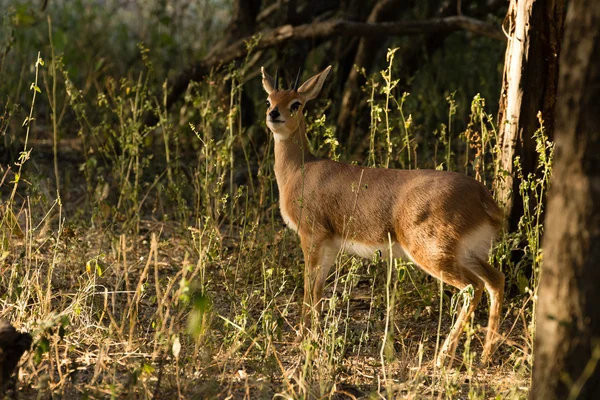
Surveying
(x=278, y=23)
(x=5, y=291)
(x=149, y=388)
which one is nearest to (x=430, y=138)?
(x=278, y=23)

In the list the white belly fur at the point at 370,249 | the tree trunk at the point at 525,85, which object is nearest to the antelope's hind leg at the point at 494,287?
the white belly fur at the point at 370,249

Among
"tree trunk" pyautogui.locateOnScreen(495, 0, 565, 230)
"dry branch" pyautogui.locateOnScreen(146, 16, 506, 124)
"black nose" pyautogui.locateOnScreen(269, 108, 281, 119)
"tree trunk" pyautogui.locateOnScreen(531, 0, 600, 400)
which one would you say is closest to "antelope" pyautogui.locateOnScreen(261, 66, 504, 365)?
"black nose" pyautogui.locateOnScreen(269, 108, 281, 119)

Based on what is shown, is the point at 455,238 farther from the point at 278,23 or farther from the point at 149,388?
the point at 278,23

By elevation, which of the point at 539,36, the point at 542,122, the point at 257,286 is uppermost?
the point at 539,36

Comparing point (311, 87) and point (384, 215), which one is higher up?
point (311, 87)

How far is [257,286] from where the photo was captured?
5758 mm

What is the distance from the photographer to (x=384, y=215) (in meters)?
4.94

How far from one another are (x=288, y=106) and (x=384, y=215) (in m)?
0.93

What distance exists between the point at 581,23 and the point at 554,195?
532 mm

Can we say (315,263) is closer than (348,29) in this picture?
Yes

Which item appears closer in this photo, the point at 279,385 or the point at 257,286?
the point at 279,385

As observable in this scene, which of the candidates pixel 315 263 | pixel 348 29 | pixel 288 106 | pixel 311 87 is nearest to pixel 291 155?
pixel 288 106

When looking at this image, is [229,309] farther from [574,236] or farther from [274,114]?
[574,236]

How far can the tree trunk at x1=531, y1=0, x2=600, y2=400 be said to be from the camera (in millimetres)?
2871
